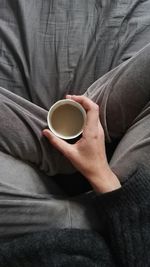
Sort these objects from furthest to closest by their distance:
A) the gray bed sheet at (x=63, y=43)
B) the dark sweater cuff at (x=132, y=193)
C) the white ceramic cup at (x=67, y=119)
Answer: the gray bed sheet at (x=63, y=43)
the white ceramic cup at (x=67, y=119)
the dark sweater cuff at (x=132, y=193)

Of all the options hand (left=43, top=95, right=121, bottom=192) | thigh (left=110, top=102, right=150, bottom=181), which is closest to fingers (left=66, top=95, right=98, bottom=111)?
hand (left=43, top=95, right=121, bottom=192)

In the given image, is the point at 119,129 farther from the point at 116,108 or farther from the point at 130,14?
the point at 130,14

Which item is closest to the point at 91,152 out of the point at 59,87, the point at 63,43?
the point at 59,87

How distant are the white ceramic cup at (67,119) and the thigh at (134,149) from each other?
0.11 meters

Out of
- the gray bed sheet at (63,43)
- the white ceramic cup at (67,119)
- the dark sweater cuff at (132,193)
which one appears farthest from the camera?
the gray bed sheet at (63,43)

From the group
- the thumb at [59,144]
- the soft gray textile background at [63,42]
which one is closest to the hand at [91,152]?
the thumb at [59,144]

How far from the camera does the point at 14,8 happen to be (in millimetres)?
948

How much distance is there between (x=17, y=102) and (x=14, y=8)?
298mm

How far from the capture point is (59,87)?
2.99 ft

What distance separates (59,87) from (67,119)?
0.46 ft

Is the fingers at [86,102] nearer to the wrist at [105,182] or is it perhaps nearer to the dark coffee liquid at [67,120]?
the dark coffee liquid at [67,120]

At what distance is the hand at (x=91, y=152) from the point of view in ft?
2.45

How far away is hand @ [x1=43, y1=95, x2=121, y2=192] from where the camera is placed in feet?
2.45

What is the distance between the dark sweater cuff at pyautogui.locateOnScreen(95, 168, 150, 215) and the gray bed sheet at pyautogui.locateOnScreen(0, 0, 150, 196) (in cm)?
32
